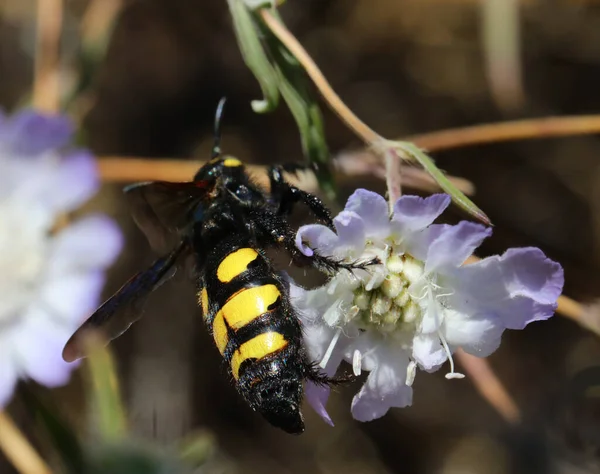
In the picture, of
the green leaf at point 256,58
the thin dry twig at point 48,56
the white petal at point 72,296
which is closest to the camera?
the green leaf at point 256,58

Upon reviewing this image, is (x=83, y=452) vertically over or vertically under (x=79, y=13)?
under

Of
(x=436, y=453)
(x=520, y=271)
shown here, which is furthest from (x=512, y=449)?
(x=520, y=271)

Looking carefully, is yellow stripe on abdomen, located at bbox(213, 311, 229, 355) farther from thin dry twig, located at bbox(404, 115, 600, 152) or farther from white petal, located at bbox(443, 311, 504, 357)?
thin dry twig, located at bbox(404, 115, 600, 152)

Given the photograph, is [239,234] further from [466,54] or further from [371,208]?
[466,54]

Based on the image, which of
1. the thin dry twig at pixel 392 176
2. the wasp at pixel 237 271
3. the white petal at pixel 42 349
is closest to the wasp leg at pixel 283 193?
the wasp at pixel 237 271

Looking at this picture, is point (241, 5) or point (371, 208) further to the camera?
point (241, 5)

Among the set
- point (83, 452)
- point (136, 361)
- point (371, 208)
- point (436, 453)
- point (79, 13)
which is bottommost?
point (436, 453)

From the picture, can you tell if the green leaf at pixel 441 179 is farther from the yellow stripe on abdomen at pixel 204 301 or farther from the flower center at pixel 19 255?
the flower center at pixel 19 255
